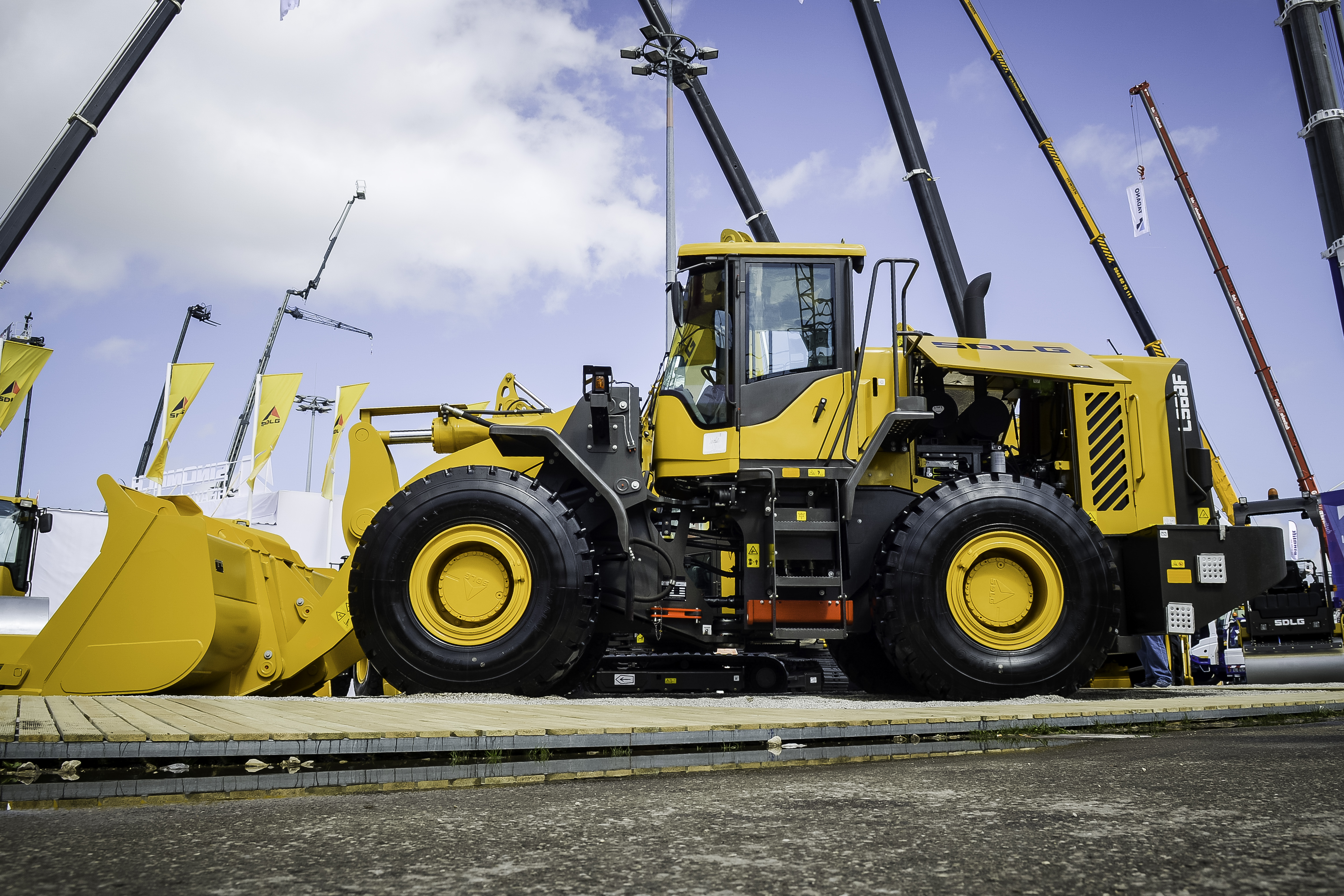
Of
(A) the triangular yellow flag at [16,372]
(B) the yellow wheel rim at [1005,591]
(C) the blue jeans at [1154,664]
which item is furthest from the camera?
(A) the triangular yellow flag at [16,372]

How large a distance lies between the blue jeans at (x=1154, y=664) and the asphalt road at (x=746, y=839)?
25.8 ft

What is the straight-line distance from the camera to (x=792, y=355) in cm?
663

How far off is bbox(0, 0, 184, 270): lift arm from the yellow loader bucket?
33.8ft

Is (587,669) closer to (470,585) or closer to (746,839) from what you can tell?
(470,585)

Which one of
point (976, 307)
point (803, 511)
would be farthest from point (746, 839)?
point (976, 307)

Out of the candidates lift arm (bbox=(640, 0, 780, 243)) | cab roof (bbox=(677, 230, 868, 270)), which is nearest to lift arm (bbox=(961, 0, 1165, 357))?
lift arm (bbox=(640, 0, 780, 243))

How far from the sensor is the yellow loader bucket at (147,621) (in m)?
5.68

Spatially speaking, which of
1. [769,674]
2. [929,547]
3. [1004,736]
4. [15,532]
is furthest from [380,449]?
[15,532]

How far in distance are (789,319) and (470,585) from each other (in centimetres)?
290

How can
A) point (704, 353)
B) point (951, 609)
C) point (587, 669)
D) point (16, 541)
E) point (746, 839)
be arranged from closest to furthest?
point (746, 839)
point (951, 609)
point (704, 353)
point (587, 669)
point (16, 541)

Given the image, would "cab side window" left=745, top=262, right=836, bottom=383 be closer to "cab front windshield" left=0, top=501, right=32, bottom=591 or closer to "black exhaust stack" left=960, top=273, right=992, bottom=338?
"black exhaust stack" left=960, top=273, right=992, bottom=338

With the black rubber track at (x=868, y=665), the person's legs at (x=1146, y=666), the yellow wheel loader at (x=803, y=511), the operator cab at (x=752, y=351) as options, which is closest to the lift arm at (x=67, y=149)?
the yellow wheel loader at (x=803, y=511)

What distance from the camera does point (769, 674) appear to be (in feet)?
23.8

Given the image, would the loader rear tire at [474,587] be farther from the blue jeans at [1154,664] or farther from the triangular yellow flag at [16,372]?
the triangular yellow flag at [16,372]
